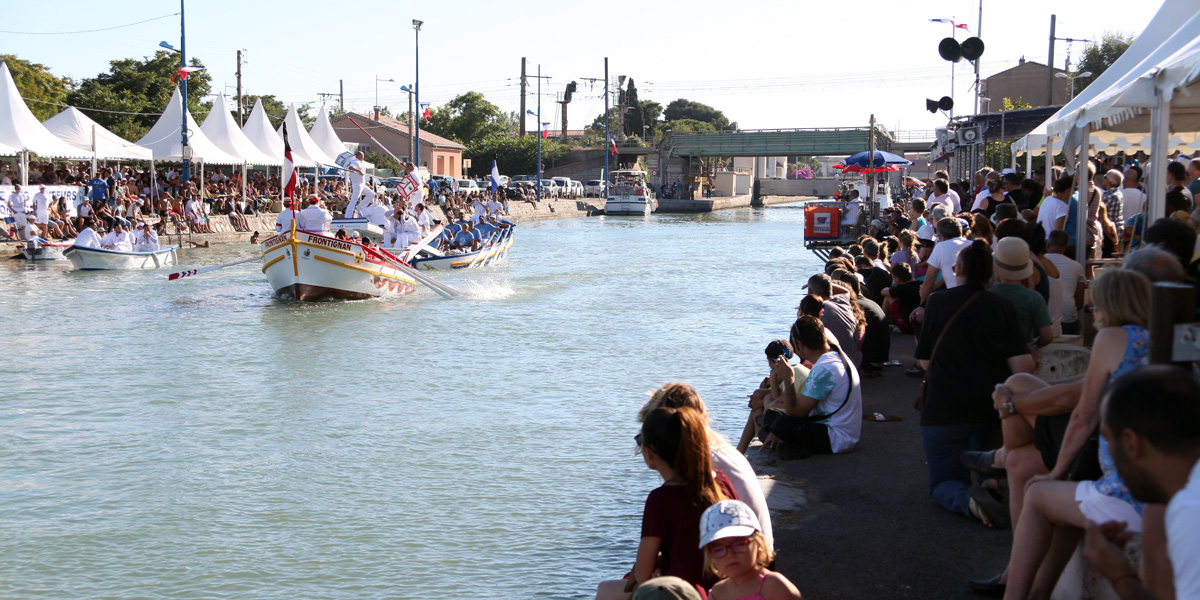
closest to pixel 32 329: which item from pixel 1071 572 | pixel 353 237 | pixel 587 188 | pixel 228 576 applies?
pixel 353 237

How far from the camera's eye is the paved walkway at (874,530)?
16.9 ft

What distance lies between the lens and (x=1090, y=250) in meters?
10.7

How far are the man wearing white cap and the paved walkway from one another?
26884 millimetres

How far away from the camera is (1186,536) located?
261cm

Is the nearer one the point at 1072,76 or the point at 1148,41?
the point at 1148,41

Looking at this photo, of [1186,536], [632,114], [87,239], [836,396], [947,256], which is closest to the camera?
[1186,536]

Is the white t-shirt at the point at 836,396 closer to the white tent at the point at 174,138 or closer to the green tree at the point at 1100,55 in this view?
the white tent at the point at 174,138

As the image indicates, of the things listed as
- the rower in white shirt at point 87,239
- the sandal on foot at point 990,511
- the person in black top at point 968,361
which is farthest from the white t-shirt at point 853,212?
the sandal on foot at point 990,511

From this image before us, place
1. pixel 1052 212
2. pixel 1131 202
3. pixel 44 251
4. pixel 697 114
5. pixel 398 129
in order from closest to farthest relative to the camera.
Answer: pixel 1052 212 → pixel 1131 202 → pixel 44 251 → pixel 398 129 → pixel 697 114

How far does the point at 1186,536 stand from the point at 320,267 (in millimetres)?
19728

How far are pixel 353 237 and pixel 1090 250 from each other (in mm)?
15499

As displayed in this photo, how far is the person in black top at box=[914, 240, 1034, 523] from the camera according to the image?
571 centimetres

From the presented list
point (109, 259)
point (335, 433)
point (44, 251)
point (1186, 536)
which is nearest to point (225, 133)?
point (44, 251)

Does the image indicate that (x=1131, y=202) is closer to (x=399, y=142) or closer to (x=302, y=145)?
(x=302, y=145)
